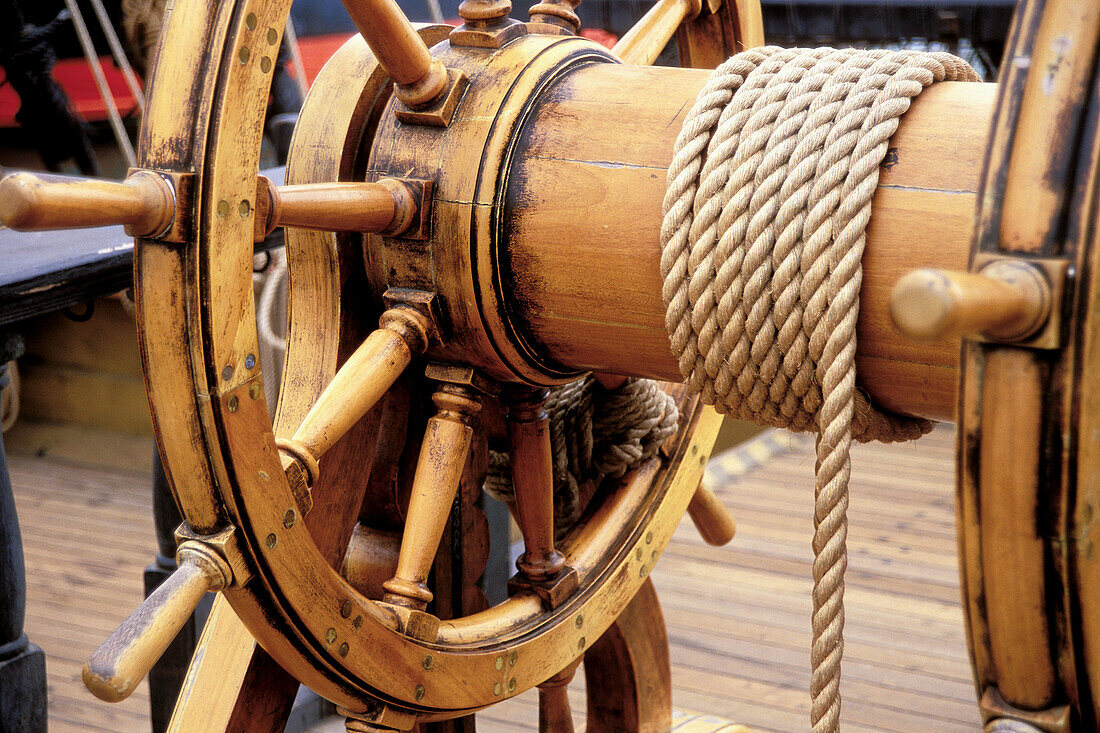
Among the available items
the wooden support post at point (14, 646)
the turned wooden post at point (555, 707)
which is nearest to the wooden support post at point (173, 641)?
the wooden support post at point (14, 646)

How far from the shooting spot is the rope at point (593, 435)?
1136 millimetres

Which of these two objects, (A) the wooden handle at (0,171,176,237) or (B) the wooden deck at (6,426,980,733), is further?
(B) the wooden deck at (6,426,980,733)

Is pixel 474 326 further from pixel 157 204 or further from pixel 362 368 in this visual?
pixel 157 204

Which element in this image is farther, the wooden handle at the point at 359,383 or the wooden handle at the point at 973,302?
the wooden handle at the point at 359,383

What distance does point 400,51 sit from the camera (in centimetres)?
82

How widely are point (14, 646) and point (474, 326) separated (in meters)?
0.83

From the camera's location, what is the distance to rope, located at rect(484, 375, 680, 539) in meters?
1.14

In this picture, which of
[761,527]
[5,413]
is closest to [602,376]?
[761,527]

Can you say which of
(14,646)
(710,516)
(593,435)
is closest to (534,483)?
(593,435)

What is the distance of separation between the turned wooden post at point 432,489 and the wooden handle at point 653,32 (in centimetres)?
37

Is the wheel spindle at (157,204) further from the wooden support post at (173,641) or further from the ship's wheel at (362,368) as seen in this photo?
the wooden support post at (173,641)

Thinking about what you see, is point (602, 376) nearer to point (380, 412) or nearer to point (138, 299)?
point (380, 412)

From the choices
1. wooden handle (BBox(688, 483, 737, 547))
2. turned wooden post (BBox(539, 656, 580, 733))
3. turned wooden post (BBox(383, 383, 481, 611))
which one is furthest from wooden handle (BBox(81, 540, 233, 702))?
wooden handle (BBox(688, 483, 737, 547))

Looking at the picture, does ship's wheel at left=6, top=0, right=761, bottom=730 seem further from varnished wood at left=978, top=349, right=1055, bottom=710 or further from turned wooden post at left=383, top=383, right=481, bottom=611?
varnished wood at left=978, top=349, right=1055, bottom=710
